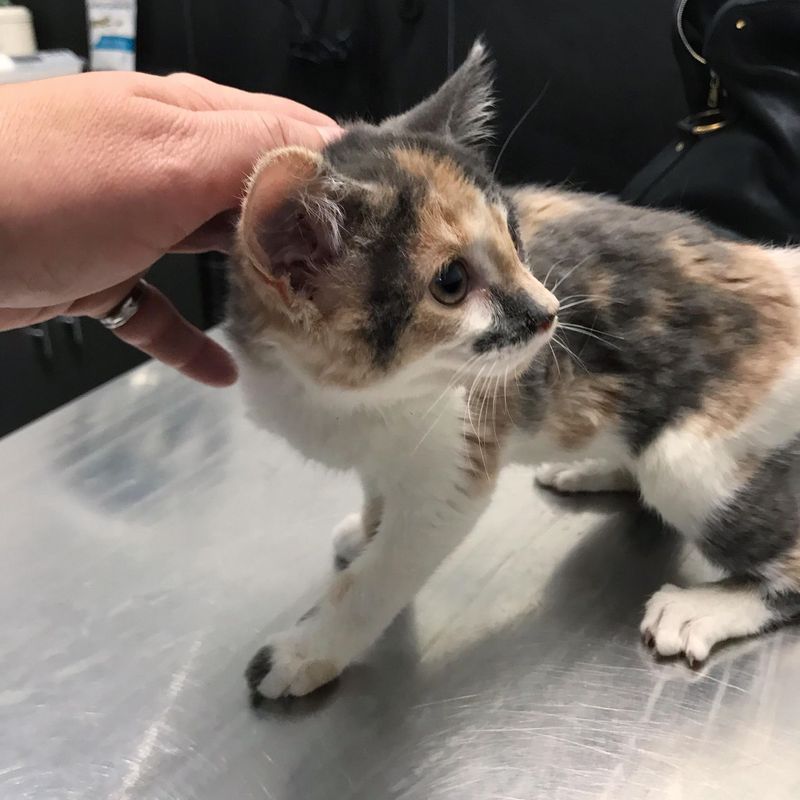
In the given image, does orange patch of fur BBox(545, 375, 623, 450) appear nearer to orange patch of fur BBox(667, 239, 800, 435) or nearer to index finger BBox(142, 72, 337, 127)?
orange patch of fur BBox(667, 239, 800, 435)

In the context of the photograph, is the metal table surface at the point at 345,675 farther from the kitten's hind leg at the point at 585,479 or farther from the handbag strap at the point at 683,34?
the handbag strap at the point at 683,34

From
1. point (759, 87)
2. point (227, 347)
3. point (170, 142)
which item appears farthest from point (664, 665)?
point (759, 87)

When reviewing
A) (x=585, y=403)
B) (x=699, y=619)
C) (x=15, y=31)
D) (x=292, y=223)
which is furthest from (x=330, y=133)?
(x=15, y=31)

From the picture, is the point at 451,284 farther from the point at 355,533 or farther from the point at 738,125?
the point at 738,125

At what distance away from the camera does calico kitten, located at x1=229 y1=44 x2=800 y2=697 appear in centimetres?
72

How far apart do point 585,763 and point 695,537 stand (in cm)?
29

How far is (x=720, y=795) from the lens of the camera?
0.68 metres

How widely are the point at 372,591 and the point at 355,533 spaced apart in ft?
0.53

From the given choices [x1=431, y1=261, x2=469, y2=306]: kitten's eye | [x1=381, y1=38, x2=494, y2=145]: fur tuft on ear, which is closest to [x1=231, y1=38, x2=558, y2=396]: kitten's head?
[x1=431, y1=261, x2=469, y2=306]: kitten's eye

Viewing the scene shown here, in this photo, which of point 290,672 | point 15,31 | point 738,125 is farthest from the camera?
point 15,31

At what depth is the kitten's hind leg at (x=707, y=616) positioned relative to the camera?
821mm

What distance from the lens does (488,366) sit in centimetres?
73

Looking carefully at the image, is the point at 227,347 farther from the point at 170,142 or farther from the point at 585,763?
the point at 585,763

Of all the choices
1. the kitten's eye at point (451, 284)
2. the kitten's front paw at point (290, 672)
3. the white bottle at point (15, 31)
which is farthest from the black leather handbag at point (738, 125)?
the white bottle at point (15, 31)
